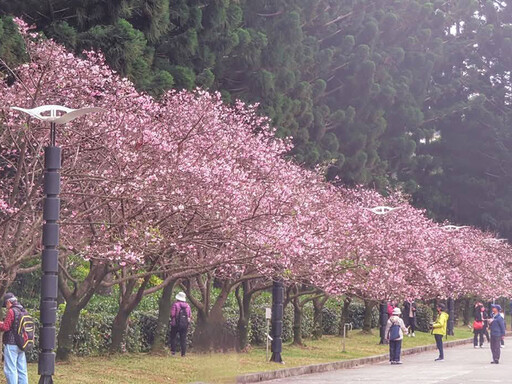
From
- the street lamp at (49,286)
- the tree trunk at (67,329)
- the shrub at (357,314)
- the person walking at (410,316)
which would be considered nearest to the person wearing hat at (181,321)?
the tree trunk at (67,329)

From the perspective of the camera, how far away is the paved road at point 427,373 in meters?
22.6

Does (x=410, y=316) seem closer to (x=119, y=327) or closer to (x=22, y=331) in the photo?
(x=119, y=327)

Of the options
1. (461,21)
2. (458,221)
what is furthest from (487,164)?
(461,21)

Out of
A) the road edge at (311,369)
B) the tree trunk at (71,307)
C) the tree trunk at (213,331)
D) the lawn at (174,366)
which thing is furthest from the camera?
the road edge at (311,369)

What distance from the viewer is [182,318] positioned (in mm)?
26719

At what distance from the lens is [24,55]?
80.7 ft

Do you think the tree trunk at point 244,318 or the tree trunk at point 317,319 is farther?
the tree trunk at point 317,319

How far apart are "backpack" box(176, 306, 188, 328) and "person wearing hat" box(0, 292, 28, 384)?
985cm

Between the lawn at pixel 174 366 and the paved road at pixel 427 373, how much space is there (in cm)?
128

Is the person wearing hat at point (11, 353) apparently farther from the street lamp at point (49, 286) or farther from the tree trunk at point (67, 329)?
the tree trunk at point (67, 329)

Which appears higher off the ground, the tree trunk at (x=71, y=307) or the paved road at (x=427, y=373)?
the tree trunk at (x=71, y=307)

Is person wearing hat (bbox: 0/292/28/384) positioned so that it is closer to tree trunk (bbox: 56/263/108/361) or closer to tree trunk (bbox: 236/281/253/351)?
tree trunk (bbox: 56/263/108/361)

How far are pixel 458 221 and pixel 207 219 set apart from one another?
53.1m

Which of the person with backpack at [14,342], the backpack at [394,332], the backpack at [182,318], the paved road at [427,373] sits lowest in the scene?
the paved road at [427,373]
